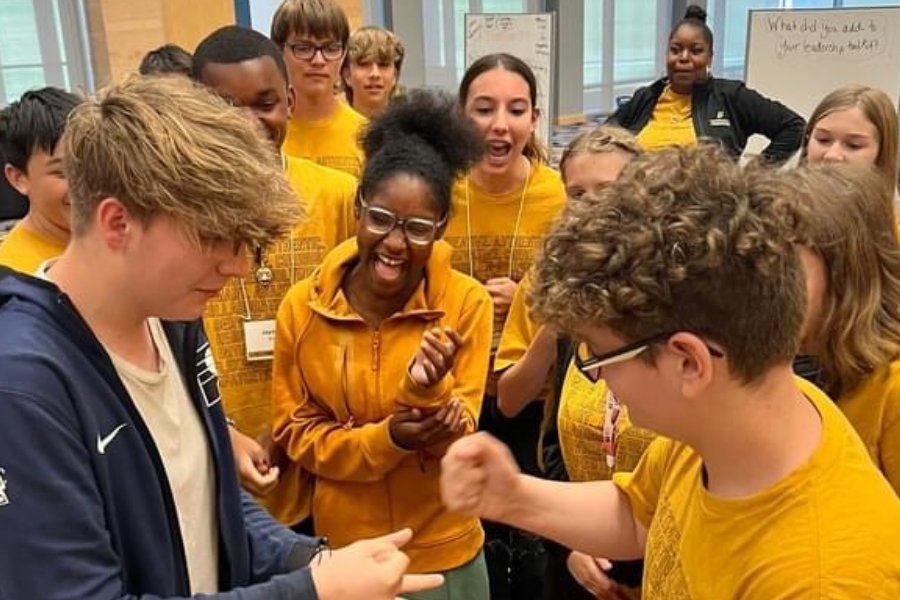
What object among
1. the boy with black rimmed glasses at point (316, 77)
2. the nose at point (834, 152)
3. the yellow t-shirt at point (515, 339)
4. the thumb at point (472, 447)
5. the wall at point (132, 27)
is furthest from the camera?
the wall at point (132, 27)

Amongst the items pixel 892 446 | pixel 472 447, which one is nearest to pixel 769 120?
pixel 892 446

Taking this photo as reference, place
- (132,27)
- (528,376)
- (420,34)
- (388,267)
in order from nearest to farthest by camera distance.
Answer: (388,267) < (528,376) < (132,27) < (420,34)

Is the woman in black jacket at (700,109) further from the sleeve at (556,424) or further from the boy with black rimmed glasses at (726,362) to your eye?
the boy with black rimmed glasses at (726,362)

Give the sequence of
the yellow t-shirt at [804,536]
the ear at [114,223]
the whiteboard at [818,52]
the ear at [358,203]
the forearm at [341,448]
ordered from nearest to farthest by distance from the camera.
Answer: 1. the yellow t-shirt at [804,536]
2. the ear at [114,223]
3. the forearm at [341,448]
4. the ear at [358,203]
5. the whiteboard at [818,52]

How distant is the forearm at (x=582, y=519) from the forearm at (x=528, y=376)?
0.66m

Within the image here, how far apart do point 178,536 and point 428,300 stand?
0.81m

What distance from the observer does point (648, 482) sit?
49.3 inches

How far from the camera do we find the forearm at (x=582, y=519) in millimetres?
1276

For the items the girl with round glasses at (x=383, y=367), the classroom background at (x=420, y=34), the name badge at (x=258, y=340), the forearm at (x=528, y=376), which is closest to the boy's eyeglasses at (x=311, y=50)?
the classroom background at (x=420, y=34)

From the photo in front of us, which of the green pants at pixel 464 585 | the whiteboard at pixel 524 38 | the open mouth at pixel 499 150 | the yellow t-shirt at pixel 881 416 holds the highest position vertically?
the whiteboard at pixel 524 38

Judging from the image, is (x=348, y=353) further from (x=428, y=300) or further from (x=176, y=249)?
(x=176, y=249)

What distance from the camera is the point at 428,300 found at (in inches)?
69.5

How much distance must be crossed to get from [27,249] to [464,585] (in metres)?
1.19

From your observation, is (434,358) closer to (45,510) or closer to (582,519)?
(582,519)
